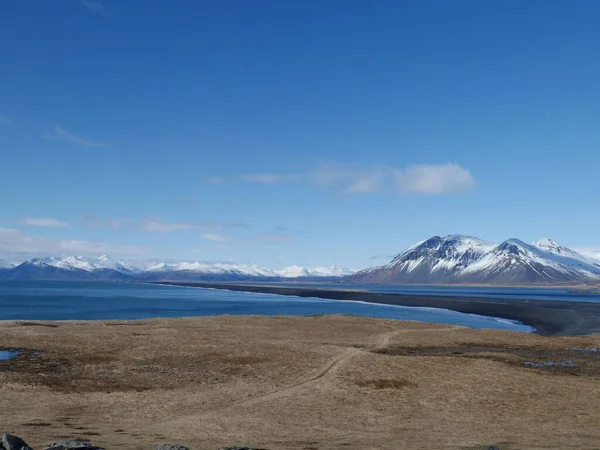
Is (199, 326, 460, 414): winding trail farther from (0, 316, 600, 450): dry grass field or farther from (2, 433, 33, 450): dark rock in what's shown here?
(2, 433, 33, 450): dark rock

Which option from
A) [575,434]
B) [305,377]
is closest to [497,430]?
[575,434]

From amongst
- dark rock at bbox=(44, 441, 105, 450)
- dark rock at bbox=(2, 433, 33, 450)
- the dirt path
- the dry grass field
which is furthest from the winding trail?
dark rock at bbox=(2, 433, 33, 450)

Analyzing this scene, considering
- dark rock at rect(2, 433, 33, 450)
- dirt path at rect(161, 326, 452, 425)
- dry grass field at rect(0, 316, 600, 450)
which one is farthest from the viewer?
dirt path at rect(161, 326, 452, 425)

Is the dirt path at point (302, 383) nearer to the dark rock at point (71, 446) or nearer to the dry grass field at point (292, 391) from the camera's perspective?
the dry grass field at point (292, 391)

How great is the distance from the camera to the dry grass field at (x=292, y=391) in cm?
2634

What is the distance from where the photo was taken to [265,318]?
8431cm

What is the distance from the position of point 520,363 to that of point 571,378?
716 centimetres

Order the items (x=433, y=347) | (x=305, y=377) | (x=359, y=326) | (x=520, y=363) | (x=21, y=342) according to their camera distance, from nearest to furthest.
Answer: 1. (x=305, y=377)
2. (x=520, y=363)
3. (x=21, y=342)
4. (x=433, y=347)
5. (x=359, y=326)

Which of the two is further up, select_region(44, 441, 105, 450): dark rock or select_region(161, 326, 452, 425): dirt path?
select_region(44, 441, 105, 450): dark rock

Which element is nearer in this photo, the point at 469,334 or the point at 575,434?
the point at 575,434

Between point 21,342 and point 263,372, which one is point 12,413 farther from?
point 21,342

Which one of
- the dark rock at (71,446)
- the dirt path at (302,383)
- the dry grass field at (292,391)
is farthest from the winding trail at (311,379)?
the dark rock at (71,446)

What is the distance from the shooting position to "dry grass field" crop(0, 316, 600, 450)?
26344 mm

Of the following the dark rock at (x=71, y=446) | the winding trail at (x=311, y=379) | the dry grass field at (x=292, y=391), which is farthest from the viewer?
the winding trail at (x=311, y=379)
